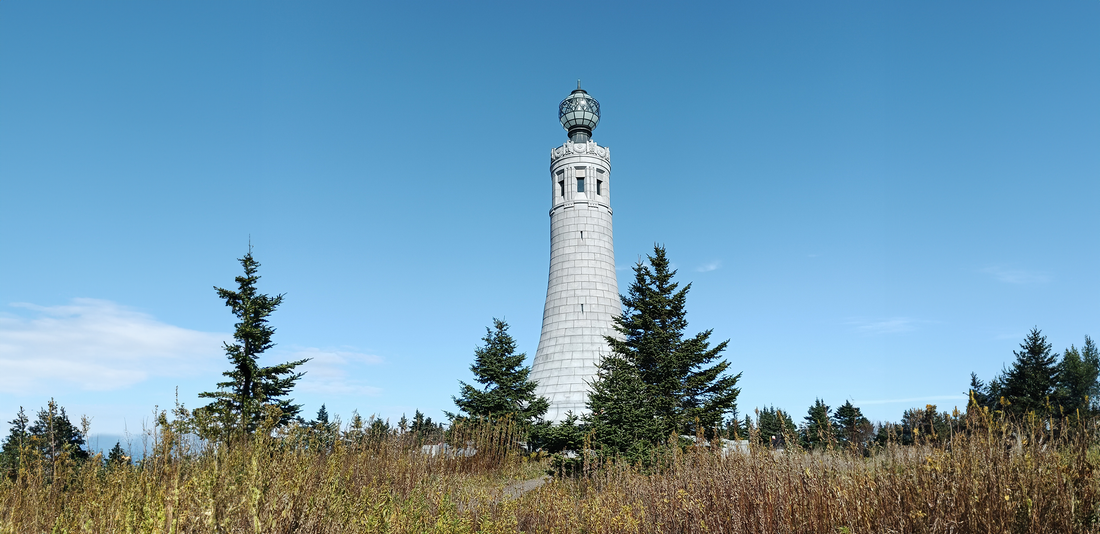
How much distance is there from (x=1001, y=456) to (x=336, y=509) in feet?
19.7

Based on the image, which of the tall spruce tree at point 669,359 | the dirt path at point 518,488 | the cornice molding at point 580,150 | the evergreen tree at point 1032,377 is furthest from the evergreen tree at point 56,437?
the evergreen tree at point 1032,377

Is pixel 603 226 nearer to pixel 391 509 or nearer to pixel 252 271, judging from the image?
pixel 252 271

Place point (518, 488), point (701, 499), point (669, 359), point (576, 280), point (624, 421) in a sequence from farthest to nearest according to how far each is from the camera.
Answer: point (576, 280) → point (669, 359) → point (624, 421) → point (518, 488) → point (701, 499)

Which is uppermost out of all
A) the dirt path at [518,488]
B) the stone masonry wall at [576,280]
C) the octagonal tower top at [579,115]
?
the octagonal tower top at [579,115]

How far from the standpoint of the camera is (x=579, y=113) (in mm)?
37000

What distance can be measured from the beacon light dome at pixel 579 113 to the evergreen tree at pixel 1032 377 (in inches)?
1212

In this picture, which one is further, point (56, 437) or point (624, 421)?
point (56, 437)

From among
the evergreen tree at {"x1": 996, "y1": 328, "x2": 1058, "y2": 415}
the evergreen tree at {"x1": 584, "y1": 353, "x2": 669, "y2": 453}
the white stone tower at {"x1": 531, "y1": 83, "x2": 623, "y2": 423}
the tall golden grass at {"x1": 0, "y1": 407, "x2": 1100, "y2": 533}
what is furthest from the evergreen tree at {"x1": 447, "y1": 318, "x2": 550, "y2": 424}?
the evergreen tree at {"x1": 996, "y1": 328, "x2": 1058, "y2": 415}

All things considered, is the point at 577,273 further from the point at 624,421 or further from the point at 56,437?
the point at 56,437

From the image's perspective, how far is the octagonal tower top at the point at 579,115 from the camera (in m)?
37.1

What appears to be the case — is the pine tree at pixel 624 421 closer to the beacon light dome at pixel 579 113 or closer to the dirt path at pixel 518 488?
Answer: the dirt path at pixel 518 488

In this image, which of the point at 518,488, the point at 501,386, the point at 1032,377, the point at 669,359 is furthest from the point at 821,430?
the point at 1032,377

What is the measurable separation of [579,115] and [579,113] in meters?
0.12

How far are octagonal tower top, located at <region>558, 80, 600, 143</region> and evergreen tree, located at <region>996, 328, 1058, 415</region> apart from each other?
30.7m
